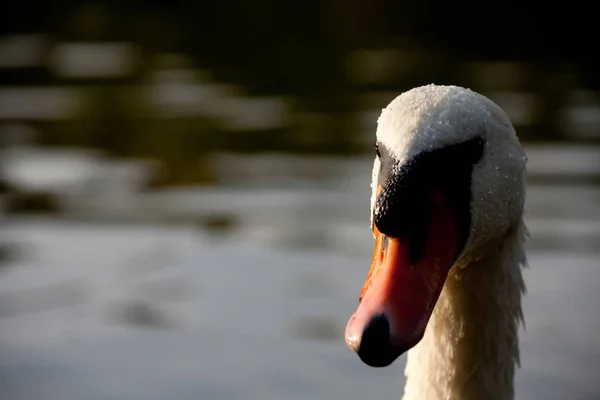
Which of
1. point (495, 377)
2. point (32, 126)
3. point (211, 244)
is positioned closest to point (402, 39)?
point (32, 126)

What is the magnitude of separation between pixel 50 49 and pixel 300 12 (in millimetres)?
4978

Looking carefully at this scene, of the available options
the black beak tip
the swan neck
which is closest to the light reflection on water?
the swan neck

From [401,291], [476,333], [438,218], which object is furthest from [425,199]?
[476,333]

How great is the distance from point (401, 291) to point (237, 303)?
5.06 metres

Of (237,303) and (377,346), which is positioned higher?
(237,303)

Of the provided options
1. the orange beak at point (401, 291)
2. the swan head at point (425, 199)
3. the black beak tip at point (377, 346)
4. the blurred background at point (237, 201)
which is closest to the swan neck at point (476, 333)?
the swan head at point (425, 199)

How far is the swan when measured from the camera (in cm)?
307

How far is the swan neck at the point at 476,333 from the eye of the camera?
3.62 m

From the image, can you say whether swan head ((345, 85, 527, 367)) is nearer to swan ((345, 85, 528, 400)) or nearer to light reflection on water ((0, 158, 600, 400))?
swan ((345, 85, 528, 400))

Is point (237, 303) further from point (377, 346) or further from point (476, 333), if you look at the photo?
point (377, 346)

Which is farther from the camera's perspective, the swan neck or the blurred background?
the blurred background

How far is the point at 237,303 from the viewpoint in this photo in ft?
26.7

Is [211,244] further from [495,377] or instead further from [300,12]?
[300,12]

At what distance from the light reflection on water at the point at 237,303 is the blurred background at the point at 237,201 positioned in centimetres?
2
